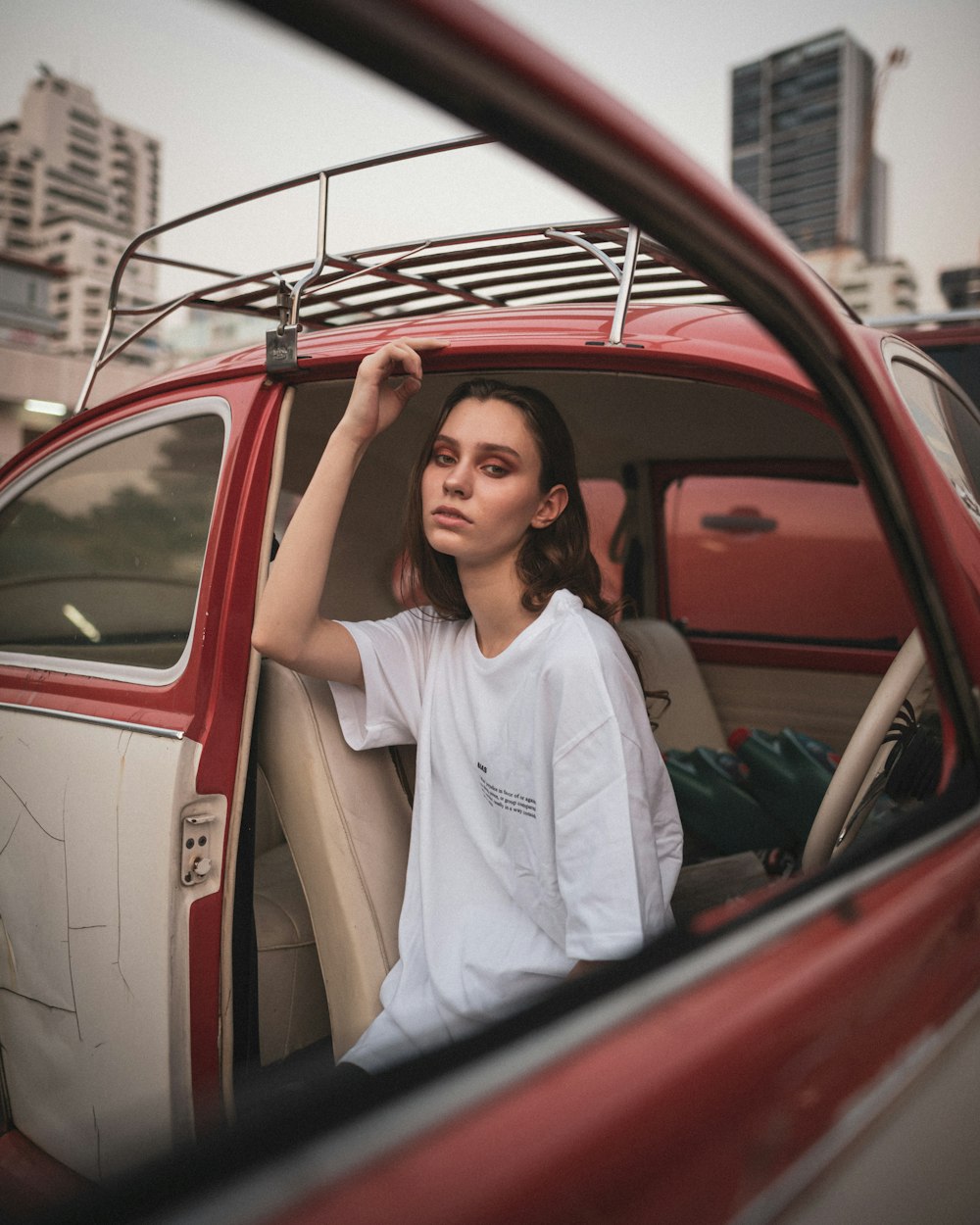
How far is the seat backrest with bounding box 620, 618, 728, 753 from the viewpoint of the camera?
3242 mm

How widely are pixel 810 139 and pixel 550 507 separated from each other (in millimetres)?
94141

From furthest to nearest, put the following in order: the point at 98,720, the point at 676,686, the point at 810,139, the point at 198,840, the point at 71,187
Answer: the point at 810,139
the point at 676,686
the point at 98,720
the point at 198,840
the point at 71,187

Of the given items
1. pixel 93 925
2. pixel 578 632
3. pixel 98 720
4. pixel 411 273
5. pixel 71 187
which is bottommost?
pixel 93 925

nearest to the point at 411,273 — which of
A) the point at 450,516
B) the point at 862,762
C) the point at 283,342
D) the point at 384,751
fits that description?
the point at 283,342

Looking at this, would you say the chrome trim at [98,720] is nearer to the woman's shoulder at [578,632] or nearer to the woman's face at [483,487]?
the woman's face at [483,487]

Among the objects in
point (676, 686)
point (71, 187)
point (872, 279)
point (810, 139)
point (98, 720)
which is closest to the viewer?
point (71, 187)

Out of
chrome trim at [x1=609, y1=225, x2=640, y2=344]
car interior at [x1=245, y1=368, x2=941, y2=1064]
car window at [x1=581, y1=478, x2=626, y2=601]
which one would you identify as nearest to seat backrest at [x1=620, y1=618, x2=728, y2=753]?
car interior at [x1=245, y1=368, x2=941, y2=1064]

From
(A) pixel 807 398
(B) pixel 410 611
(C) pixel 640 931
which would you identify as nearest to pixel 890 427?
(A) pixel 807 398

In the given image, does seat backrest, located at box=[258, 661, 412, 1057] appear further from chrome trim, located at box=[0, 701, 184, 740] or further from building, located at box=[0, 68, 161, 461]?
building, located at box=[0, 68, 161, 461]

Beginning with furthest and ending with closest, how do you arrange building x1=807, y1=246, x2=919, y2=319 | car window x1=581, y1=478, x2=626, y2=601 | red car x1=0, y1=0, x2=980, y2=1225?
building x1=807, y1=246, x2=919, y2=319 → car window x1=581, y1=478, x2=626, y2=601 → red car x1=0, y1=0, x2=980, y2=1225

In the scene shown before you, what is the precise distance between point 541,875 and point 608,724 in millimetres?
301

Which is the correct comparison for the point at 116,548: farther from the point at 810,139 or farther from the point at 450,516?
the point at 810,139

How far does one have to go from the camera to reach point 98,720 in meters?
1.71

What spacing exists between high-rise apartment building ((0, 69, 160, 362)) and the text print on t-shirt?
3.66 feet
